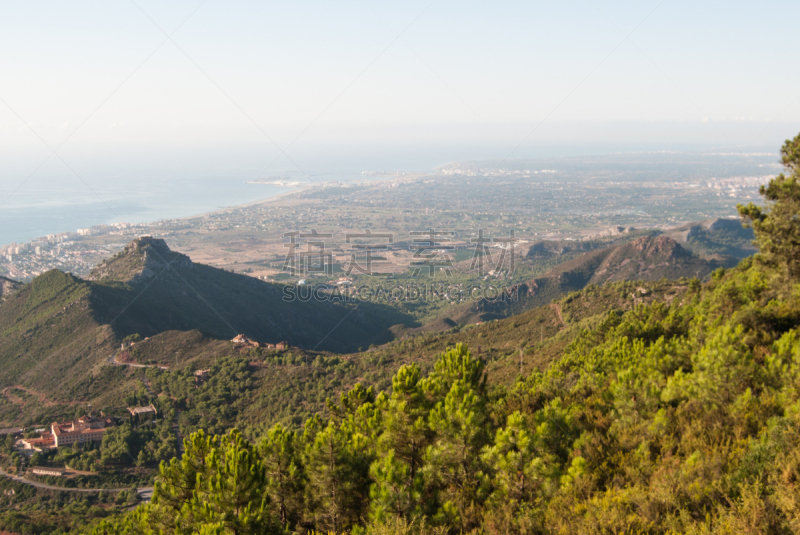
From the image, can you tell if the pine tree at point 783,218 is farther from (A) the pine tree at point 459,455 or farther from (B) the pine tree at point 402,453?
(B) the pine tree at point 402,453

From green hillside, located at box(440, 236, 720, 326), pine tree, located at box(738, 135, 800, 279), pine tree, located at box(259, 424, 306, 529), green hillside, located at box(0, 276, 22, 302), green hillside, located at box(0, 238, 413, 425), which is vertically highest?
pine tree, located at box(738, 135, 800, 279)

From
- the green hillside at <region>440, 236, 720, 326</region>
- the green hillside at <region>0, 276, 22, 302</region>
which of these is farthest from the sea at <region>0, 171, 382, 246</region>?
the green hillside at <region>440, 236, 720, 326</region>

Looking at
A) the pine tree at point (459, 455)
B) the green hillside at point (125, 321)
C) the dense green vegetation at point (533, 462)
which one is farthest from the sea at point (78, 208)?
the pine tree at point (459, 455)

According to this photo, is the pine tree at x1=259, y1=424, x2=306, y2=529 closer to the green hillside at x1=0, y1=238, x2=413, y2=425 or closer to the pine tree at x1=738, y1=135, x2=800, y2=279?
the pine tree at x1=738, y1=135, x2=800, y2=279

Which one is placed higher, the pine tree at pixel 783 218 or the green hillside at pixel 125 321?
the pine tree at pixel 783 218

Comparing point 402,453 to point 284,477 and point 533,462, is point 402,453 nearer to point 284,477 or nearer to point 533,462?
point 284,477

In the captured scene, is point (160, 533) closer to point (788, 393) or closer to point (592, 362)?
point (788, 393)

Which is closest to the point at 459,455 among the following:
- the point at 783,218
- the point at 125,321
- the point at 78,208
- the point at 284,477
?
the point at 284,477

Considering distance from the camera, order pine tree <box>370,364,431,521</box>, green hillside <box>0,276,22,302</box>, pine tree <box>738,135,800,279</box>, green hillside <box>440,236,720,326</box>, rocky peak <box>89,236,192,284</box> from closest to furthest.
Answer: pine tree <box>370,364,431,521</box>
pine tree <box>738,135,800,279</box>
green hillside <box>0,276,22,302</box>
rocky peak <box>89,236,192,284</box>
green hillside <box>440,236,720,326</box>

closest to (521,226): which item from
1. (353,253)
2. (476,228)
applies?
(476,228)
